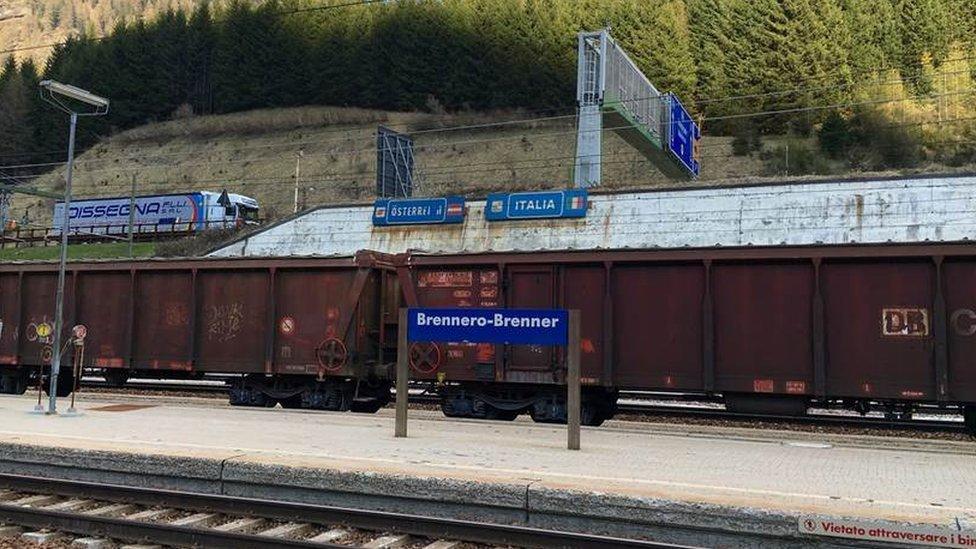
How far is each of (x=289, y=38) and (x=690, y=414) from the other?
87200 mm

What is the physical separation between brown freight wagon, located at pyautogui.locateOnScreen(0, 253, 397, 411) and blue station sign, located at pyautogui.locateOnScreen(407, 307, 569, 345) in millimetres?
4008

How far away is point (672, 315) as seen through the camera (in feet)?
40.9

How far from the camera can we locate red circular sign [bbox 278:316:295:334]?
14586mm

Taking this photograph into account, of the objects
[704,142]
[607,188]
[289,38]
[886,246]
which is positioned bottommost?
[886,246]

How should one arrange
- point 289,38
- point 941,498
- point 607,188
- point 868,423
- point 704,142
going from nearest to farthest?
point 941,498 → point 868,423 → point 607,188 → point 704,142 → point 289,38

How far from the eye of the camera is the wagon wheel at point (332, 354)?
45.4ft

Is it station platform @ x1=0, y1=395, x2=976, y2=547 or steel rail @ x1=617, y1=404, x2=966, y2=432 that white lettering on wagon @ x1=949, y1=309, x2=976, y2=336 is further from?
steel rail @ x1=617, y1=404, x2=966, y2=432

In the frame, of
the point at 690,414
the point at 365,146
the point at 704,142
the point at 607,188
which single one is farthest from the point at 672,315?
the point at 365,146

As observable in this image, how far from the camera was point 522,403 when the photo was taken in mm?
13383

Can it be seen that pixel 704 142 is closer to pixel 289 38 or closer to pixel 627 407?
pixel 627 407

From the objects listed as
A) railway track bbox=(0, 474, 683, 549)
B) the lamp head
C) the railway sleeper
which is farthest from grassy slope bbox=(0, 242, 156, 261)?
railway track bbox=(0, 474, 683, 549)

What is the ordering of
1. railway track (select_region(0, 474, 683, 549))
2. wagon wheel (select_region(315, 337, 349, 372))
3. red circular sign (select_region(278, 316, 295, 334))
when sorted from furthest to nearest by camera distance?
1. red circular sign (select_region(278, 316, 295, 334))
2. wagon wheel (select_region(315, 337, 349, 372))
3. railway track (select_region(0, 474, 683, 549))

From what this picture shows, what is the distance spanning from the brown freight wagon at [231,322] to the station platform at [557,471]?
9.24 ft

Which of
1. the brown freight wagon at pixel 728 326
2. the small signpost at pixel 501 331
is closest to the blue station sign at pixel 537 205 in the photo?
the brown freight wagon at pixel 728 326
